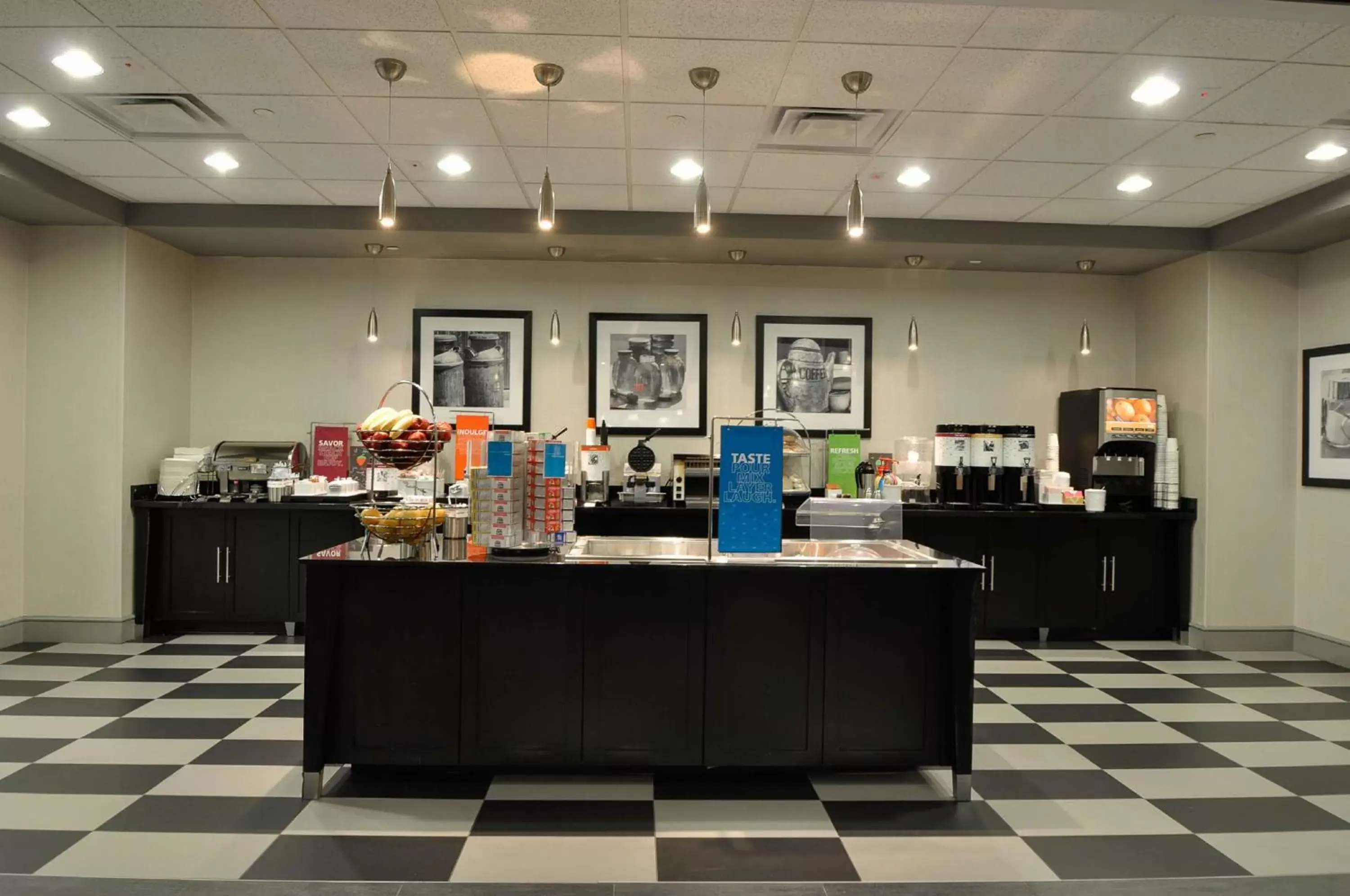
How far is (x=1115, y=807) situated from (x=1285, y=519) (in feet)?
13.9

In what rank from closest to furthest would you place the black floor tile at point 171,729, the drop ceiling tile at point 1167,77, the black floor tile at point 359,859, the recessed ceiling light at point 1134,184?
the black floor tile at point 359,859, the drop ceiling tile at point 1167,77, the black floor tile at point 171,729, the recessed ceiling light at point 1134,184

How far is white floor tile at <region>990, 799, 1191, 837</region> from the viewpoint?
3.31 meters

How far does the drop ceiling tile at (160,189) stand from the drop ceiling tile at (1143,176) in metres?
5.66

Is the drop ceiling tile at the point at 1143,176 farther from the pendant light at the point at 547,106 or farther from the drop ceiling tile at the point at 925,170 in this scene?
the pendant light at the point at 547,106

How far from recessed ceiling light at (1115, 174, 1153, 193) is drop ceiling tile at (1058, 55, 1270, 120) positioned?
0.98 meters

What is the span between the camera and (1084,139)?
479cm

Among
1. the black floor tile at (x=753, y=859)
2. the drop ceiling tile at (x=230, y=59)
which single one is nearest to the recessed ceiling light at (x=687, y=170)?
the drop ceiling tile at (x=230, y=59)

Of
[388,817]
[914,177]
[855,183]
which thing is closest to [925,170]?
[914,177]

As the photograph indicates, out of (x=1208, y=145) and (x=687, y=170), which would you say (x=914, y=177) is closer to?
(x=687, y=170)

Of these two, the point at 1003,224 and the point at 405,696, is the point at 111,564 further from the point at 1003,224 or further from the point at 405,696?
the point at 1003,224

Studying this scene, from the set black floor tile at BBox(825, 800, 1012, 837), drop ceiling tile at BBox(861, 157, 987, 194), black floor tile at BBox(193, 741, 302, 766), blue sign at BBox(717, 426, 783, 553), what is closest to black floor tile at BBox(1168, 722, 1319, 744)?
black floor tile at BBox(825, 800, 1012, 837)

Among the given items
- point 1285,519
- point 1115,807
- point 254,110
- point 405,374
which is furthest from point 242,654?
point 1285,519

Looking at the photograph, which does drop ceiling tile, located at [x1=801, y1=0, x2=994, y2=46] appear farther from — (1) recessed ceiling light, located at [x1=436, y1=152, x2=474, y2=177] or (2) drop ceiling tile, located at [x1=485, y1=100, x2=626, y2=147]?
(1) recessed ceiling light, located at [x1=436, y1=152, x2=474, y2=177]

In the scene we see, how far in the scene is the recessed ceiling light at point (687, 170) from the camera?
5.28 m
